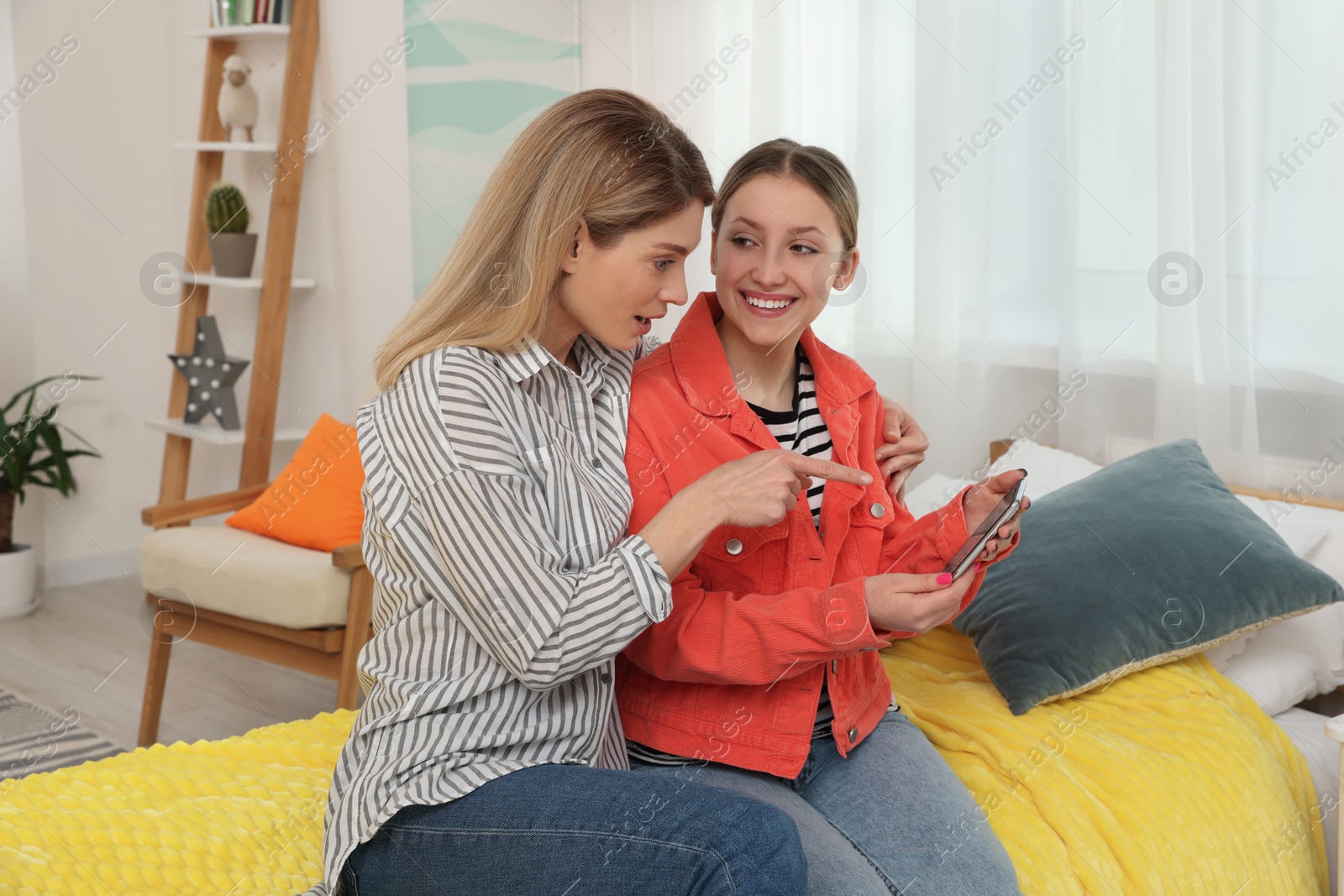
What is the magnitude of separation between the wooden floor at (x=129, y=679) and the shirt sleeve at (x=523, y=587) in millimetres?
2040

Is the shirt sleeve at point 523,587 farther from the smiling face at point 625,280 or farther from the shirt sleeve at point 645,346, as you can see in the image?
the shirt sleeve at point 645,346

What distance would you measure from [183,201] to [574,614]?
394cm

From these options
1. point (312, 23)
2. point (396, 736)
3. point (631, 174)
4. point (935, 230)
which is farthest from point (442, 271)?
point (312, 23)

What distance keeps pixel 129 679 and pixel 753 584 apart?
8.34 feet

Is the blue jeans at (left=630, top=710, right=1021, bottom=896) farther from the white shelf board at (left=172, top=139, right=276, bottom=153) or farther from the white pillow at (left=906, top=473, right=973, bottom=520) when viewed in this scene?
the white shelf board at (left=172, top=139, right=276, bottom=153)

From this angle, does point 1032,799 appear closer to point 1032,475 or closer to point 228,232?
point 1032,475

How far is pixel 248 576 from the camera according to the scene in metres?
2.54

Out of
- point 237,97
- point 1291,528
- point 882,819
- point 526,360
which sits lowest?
point 882,819

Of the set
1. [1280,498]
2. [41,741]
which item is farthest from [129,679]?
[1280,498]

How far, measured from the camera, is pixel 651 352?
160 cm

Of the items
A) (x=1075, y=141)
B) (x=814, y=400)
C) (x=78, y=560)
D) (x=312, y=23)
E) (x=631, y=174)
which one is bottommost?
(x=78, y=560)

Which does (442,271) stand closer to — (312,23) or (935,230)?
(935,230)

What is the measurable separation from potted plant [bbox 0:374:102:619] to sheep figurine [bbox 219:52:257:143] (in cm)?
112

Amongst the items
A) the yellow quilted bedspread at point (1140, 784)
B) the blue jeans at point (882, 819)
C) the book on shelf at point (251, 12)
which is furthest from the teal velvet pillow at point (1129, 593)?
the book on shelf at point (251, 12)
